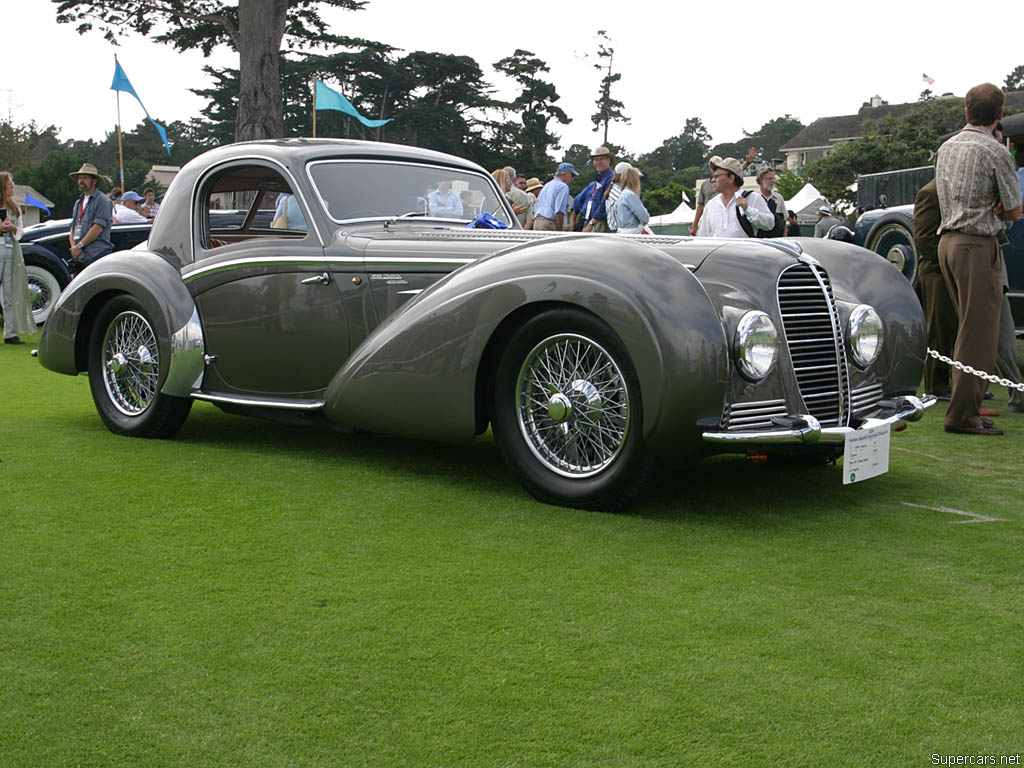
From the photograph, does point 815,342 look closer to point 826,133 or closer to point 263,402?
point 263,402

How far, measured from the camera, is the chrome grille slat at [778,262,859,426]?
14.8 feet

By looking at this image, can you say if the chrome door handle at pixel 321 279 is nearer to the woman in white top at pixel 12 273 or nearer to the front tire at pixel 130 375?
the front tire at pixel 130 375

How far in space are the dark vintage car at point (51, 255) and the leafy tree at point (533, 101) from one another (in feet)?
139

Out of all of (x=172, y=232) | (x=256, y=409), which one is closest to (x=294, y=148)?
(x=172, y=232)

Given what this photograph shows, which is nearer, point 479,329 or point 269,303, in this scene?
point 479,329

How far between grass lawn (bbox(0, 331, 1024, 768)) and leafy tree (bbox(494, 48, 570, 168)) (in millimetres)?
51299

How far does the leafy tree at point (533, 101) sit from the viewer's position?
55.2 meters

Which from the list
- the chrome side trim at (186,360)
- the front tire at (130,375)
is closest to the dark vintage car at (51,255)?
the front tire at (130,375)

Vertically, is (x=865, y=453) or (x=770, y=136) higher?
(x=770, y=136)

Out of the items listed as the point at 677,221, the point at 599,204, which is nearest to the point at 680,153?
the point at 677,221

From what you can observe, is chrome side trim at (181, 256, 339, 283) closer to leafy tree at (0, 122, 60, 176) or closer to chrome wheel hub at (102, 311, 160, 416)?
chrome wheel hub at (102, 311, 160, 416)

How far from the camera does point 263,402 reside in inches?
226

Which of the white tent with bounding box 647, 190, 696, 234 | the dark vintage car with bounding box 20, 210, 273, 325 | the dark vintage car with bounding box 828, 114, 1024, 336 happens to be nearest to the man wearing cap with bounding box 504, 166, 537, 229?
the dark vintage car with bounding box 828, 114, 1024, 336

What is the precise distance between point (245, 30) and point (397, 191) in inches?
581
